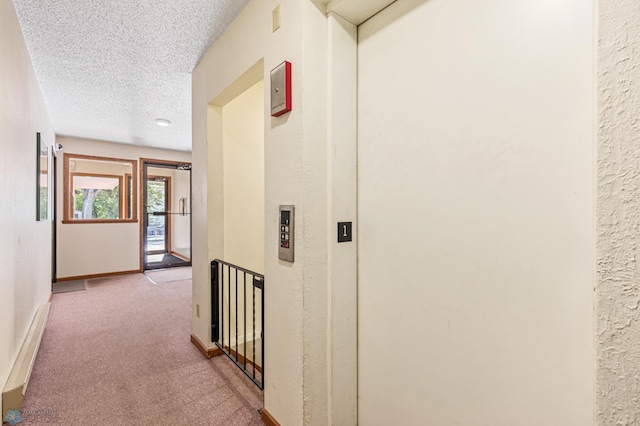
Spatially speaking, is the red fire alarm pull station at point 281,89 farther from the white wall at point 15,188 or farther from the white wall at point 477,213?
the white wall at point 15,188

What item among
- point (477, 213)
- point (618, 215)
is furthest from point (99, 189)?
point (618, 215)

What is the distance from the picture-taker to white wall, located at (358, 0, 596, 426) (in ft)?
2.74

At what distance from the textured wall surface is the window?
6455 millimetres

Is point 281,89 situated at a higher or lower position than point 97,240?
higher

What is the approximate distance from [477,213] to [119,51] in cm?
280

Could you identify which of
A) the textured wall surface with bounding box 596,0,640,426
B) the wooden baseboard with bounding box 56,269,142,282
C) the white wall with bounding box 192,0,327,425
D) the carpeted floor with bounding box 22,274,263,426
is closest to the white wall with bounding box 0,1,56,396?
the carpeted floor with bounding box 22,274,263,426

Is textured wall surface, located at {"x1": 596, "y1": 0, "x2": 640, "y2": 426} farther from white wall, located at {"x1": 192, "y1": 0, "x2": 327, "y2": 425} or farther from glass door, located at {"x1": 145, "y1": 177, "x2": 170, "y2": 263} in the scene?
glass door, located at {"x1": 145, "y1": 177, "x2": 170, "y2": 263}

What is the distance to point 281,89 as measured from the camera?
4.65 feet

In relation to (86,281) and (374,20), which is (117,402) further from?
(86,281)

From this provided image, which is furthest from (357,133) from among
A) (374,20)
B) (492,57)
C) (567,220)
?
(567,220)

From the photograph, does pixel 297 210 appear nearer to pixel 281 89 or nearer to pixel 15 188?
pixel 281 89

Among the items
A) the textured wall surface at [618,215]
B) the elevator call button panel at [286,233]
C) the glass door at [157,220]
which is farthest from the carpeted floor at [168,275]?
the textured wall surface at [618,215]

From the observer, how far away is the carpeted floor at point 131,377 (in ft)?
5.57

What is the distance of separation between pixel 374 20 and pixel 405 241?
105cm
